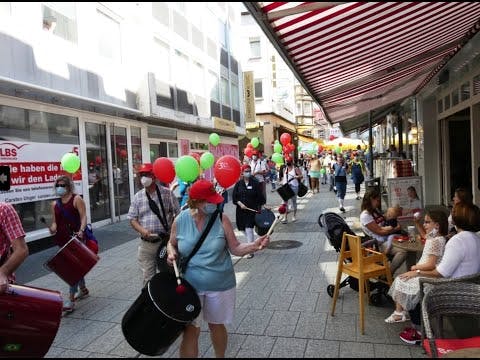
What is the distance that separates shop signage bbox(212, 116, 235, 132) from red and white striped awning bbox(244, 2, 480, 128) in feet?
40.2

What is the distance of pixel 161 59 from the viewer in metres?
14.9

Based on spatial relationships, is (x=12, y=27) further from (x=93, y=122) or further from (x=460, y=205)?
(x=460, y=205)

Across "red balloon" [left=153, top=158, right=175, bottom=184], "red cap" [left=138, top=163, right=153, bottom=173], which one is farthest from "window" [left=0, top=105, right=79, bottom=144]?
"red cap" [left=138, top=163, right=153, bottom=173]

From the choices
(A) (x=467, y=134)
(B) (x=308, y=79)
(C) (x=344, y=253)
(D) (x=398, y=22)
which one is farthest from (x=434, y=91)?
(C) (x=344, y=253)

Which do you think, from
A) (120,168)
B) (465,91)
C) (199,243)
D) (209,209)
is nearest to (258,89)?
(120,168)

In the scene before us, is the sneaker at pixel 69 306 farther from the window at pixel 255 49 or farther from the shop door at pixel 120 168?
the window at pixel 255 49

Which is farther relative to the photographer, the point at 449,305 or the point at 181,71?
the point at 181,71

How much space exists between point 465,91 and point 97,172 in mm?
9132

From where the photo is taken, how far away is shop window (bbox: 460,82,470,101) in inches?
318

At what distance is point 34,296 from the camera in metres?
2.98

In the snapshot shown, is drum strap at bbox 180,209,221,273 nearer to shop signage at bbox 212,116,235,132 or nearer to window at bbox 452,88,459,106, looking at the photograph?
window at bbox 452,88,459,106

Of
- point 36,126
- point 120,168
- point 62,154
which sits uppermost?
point 36,126

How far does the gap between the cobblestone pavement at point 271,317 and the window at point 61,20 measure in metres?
5.61

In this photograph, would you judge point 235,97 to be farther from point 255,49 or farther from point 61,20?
point 61,20
